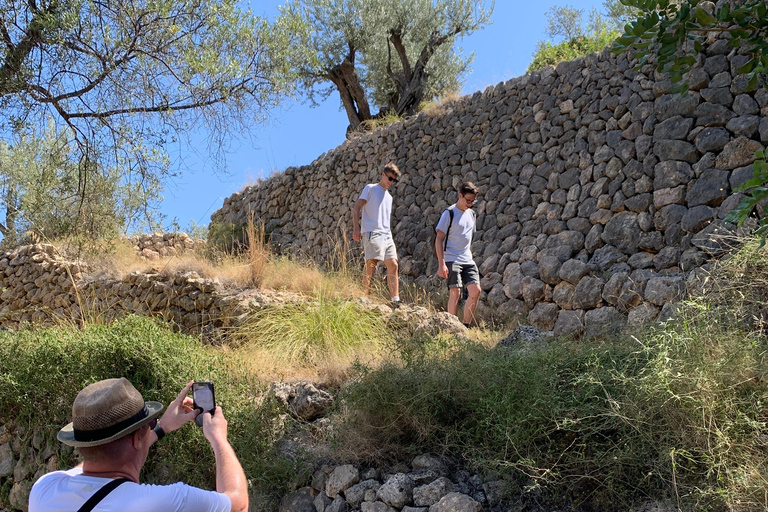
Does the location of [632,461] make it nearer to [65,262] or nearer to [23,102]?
[23,102]

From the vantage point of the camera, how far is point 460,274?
7.69 meters

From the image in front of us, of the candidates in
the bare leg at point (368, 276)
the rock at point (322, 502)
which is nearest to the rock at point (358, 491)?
the rock at point (322, 502)

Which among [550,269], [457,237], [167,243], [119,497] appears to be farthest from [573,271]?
[167,243]

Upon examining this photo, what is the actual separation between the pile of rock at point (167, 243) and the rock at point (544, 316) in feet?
25.2

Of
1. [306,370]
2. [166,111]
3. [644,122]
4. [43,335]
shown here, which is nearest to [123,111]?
[166,111]

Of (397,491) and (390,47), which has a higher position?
(390,47)

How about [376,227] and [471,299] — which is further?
[376,227]

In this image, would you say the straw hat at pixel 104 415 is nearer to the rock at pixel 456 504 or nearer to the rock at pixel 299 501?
the rock at pixel 456 504

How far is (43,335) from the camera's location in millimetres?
5746

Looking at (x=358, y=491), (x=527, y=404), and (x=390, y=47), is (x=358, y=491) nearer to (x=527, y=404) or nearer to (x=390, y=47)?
(x=527, y=404)

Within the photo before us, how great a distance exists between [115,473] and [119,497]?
0.58 ft

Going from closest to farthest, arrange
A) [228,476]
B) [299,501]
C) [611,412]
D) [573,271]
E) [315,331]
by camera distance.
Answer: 1. [228,476]
2. [611,412]
3. [299,501]
4. [315,331]
5. [573,271]

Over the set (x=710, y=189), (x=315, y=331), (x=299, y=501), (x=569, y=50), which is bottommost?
(x=299, y=501)

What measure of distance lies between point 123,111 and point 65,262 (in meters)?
4.24
